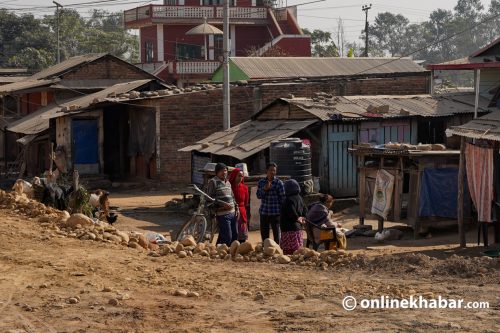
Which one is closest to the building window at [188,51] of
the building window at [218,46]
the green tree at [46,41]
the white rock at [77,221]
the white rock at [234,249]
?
the building window at [218,46]

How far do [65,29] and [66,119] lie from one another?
46844 millimetres

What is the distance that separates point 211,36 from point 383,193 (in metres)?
33.2

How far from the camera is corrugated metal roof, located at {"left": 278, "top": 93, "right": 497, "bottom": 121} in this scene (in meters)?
21.6

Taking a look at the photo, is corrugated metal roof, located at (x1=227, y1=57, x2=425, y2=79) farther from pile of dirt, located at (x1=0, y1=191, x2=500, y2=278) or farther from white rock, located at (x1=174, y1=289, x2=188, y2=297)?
white rock, located at (x1=174, y1=289, x2=188, y2=297)

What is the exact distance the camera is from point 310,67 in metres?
34.0

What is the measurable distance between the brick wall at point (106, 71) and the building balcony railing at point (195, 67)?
33.4 feet

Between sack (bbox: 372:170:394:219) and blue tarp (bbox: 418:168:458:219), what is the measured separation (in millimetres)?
740

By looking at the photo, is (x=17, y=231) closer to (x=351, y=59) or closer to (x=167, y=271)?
(x=167, y=271)

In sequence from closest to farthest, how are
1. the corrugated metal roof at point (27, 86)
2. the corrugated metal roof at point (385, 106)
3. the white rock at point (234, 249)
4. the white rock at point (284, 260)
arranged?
1. the white rock at point (284, 260)
2. the white rock at point (234, 249)
3. the corrugated metal roof at point (385, 106)
4. the corrugated metal roof at point (27, 86)

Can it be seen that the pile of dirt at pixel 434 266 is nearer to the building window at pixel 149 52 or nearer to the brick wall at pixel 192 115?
the brick wall at pixel 192 115

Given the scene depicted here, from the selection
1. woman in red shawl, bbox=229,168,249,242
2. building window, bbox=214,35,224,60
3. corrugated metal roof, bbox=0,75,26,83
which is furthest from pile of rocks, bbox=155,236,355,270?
building window, bbox=214,35,224,60

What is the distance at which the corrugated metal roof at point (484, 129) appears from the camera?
1368 centimetres

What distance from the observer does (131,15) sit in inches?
1981

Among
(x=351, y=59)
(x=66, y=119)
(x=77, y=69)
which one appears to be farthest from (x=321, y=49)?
(x=66, y=119)
